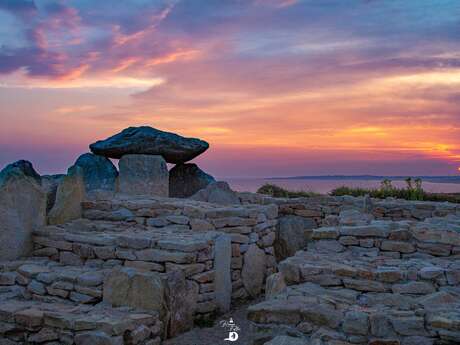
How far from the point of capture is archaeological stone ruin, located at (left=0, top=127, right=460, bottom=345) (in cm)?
468

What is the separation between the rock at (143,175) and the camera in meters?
12.2

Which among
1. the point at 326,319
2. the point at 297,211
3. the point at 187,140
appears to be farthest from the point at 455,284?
the point at 187,140

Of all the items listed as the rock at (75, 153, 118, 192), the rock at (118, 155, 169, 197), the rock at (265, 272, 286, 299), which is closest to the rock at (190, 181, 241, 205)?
the rock at (118, 155, 169, 197)

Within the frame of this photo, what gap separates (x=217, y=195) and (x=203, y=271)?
4042 millimetres

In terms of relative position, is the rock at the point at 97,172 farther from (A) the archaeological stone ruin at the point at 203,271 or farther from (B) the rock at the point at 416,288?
(B) the rock at the point at 416,288

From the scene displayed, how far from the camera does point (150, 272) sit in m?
6.50

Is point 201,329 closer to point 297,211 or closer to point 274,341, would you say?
point 274,341

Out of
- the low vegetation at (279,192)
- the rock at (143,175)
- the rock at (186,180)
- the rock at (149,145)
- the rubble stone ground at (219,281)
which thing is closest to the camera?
the rubble stone ground at (219,281)

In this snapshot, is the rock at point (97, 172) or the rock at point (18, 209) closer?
the rock at point (18, 209)

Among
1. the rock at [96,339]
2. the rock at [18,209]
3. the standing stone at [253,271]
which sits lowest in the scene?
the rock at [96,339]

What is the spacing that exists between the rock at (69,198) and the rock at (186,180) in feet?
16.2

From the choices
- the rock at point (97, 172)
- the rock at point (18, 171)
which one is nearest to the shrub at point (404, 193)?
the rock at point (97, 172)

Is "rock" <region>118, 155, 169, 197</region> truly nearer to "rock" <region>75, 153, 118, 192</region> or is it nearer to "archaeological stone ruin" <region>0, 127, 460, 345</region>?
"rock" <region>75, 153, 118, 192</region>

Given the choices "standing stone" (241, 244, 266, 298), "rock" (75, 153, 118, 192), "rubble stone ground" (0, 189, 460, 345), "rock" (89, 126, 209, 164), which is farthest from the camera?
"rock" (89, 126, 209, 164)
